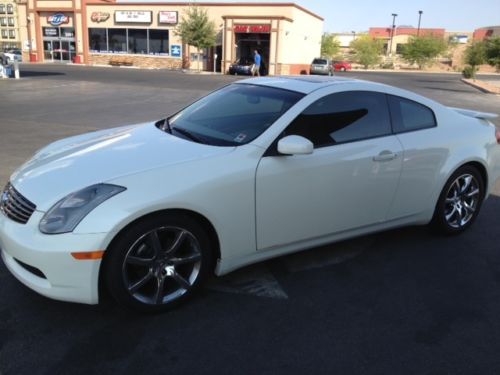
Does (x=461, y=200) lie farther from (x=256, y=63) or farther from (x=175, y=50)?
(x=175, y=50)

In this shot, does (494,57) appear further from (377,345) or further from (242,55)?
(377,345)

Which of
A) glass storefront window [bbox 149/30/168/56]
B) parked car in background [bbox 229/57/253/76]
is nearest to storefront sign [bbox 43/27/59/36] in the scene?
glass storefront window [bbox 149/30/168/56]

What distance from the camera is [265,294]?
3479mm

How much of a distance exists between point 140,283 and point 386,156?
2.19m

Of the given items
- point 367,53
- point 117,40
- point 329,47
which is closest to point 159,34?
point 117,40

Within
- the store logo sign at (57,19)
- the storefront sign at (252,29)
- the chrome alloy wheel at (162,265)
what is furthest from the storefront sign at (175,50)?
the chrome alloy wheel at (162,265)

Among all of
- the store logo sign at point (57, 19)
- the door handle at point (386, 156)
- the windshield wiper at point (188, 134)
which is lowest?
the door handle at point (386, 156)

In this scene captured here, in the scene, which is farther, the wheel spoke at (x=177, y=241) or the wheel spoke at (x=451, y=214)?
the wheel spoke at (x=451, y=214)

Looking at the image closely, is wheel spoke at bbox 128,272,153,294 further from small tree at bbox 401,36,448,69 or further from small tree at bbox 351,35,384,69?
small tree at bbox 401,36,448,69

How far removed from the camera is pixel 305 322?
3.13m

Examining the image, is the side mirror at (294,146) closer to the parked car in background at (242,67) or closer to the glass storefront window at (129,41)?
the parked car in background at (242,67)

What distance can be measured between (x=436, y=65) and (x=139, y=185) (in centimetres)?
7876

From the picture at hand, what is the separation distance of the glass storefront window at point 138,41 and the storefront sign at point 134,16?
0.95m

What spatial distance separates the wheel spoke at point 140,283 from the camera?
3.02 meters
